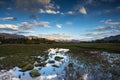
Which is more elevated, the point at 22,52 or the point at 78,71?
the point at 78,71

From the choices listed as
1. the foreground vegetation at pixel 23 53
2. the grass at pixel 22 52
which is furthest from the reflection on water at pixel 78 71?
the grass at pixel 22 52

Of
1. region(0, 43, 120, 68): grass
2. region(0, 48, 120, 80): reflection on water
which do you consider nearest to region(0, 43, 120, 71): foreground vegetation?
region(0, 43, 120, 68): grass

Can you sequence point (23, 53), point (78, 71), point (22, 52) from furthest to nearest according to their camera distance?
point (22, 52)
point (23, 53)
point (78, 71)

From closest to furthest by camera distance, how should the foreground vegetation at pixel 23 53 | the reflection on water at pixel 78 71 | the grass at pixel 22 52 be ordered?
the reflection on water at pixel 78 71 < the foreground vegetation at pixel 23 53 < the grass at pixel 22 52

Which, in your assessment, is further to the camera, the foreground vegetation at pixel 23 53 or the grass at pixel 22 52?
the grass at pixel 22 52

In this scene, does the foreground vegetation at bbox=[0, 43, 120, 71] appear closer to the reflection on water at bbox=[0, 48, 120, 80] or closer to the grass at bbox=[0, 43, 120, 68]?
the grass at bbox=[0, 43, 120, 68]

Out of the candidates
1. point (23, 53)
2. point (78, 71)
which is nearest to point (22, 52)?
point (23, 53)

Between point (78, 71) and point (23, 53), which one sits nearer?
point (78, 71)

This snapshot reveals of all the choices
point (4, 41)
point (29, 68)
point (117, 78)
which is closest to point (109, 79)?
point (117, 78)

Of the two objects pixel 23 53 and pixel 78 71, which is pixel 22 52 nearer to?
pixel 23 53

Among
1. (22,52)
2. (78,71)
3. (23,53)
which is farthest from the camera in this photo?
(22,52)

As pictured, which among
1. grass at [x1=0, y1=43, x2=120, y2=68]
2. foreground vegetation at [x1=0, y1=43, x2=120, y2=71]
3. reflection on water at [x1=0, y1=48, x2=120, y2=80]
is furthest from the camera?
grass at [x1=0, y1=43, x2=120, y2=68]

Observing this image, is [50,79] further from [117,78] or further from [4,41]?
[4,41]

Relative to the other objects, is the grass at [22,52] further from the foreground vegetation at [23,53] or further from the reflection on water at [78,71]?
the reflection on water at [78,71]
